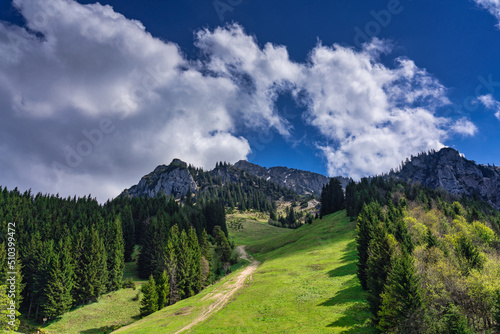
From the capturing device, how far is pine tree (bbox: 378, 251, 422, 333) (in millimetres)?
29484

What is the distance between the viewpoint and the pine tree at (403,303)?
29484 mm

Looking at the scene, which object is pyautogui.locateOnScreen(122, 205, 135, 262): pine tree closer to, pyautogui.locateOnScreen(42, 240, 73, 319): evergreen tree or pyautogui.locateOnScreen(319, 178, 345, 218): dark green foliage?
pyautogui.locateOnScreen(42, 240, 73, 319): evergreen tree

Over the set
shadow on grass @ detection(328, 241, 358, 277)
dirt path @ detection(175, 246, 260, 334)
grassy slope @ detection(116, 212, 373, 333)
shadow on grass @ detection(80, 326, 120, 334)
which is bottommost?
shadow on grass @ detection(80, 326, 120, 334)

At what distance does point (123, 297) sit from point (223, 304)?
46.1 metres

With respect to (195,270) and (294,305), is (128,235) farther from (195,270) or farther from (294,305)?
(294,305)

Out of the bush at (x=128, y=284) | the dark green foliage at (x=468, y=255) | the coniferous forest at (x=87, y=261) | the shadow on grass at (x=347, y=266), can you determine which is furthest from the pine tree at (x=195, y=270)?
the dark green foliage at (x=468, y=255)

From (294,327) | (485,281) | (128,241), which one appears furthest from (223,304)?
(128,241)

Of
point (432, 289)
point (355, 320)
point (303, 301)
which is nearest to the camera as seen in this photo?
point (432, 289)

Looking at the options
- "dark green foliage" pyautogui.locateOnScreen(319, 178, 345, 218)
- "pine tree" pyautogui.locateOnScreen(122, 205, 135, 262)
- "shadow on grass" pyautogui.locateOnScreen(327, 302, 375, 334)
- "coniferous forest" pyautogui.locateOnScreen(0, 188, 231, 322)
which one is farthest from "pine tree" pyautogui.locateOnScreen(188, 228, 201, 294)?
"dark green foliage" pyautogui.locateOnScreen(319, 178, 345, 218)

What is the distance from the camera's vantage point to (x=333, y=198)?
6777 inches

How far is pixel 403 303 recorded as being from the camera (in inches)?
1194

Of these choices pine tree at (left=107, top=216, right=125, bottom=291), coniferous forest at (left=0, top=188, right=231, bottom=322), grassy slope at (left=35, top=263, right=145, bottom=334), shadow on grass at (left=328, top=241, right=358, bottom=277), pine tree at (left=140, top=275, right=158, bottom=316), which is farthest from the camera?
pine tree at (left=107, top=216, right=125, bottom=291)

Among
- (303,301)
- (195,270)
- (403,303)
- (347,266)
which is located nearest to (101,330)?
(195,270)

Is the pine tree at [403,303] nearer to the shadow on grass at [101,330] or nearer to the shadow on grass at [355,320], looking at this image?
the shadow on grass at [355,320]
